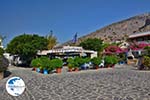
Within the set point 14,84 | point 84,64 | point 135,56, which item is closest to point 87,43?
point 135,56

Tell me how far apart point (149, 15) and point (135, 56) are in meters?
87.6

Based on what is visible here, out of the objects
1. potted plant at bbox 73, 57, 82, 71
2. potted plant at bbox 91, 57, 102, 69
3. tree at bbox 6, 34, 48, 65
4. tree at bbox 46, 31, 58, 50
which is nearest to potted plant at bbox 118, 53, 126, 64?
tree at bbox 6, 34, 48, 65

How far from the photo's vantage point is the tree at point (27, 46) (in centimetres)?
4412

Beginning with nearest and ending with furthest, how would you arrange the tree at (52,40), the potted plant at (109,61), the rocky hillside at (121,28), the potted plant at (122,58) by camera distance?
1. the potted plant at (109,61)
2. the potted plant at (122,58)
3. the tree at (52,40)
4. the rocky hillside at (121,28)

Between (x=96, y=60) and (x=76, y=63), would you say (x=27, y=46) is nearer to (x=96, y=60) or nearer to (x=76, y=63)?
(x=96, y=60)

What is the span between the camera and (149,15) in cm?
13300

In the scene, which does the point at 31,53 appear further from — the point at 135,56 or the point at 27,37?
the point at 135,56

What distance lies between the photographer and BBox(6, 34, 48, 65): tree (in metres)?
44.1

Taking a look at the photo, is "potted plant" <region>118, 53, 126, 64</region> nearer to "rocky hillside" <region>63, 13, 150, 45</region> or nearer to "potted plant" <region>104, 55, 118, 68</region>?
"potted plant" <region>104, 55, 118, 68</region>

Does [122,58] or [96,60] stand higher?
[122,58]

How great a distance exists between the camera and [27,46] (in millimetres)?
44094

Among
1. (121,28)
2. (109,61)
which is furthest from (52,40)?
(121,28)

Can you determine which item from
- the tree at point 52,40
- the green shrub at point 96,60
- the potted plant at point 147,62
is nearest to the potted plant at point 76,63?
the green shrub at point 96,60

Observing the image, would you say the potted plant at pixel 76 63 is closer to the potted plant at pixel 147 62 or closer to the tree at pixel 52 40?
the potted plant at pixel 147 62
